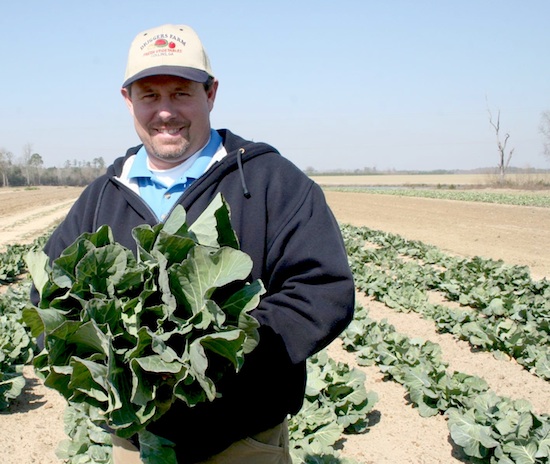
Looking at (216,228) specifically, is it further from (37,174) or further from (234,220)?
(37,174)

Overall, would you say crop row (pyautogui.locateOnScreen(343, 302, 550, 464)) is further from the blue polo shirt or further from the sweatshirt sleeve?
the blue polo shirt

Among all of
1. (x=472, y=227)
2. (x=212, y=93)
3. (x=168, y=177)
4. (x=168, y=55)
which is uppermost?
(x=168, y=55)

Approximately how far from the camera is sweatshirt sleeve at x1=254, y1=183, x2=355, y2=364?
210 centimetres

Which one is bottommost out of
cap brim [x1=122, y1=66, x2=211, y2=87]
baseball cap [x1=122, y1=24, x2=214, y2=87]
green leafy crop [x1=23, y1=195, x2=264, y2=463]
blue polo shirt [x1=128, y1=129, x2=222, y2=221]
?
green leafy crop [x1=23, y1=195, x2=264, y2=463]

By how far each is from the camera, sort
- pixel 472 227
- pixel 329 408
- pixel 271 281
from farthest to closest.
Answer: pixel 472 227 < pixel 329 408 < pixel 271 281

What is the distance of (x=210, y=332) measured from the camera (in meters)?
1.88

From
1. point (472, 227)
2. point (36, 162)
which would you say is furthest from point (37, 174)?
point (472, 227)

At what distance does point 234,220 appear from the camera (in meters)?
2.29

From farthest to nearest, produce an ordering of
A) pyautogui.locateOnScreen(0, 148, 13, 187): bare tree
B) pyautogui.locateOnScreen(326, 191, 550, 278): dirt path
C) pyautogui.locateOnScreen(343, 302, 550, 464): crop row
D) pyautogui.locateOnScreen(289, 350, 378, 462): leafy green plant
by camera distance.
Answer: pyautogui.locateOnScreen(0, 148, 13, 187): bare tree → pyautogui.locateOnScreen(326, 191, 550, 278): dirt path → pyautogui.locateOnScreen(289, 350, 378, 462): leafy green plant → pyautogui.locateOnScreen(343, 302, 550, 464): crop row

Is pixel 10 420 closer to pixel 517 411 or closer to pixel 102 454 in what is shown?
pixel 102 454

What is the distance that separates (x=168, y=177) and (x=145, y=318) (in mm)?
817

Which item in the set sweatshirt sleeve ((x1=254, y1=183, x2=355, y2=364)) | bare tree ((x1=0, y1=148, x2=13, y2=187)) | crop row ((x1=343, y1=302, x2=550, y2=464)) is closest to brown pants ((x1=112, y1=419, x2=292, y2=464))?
sweatshirt sleeve ((x1=254, y1=183, x2=355, y2=364))

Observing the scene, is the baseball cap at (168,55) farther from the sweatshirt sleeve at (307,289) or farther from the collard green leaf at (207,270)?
the collard green leaf at (207,270)

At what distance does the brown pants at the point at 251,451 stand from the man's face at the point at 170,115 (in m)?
1.19
